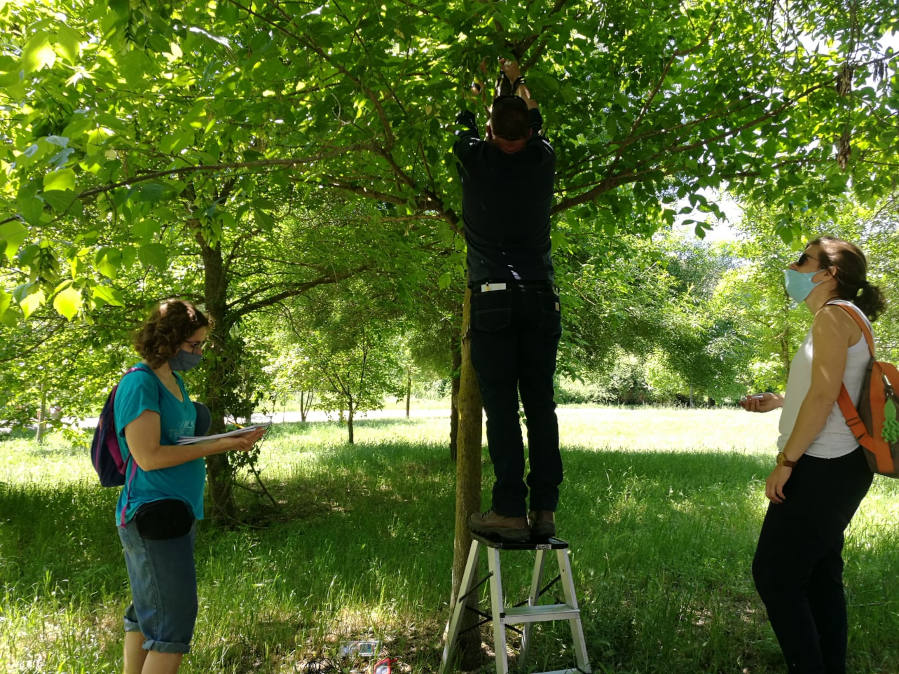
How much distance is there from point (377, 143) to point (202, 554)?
5208 mm

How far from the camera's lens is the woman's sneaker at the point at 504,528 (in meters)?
2.77

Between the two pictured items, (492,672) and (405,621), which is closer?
(492,672)

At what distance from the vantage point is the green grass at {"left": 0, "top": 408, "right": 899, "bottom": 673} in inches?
156

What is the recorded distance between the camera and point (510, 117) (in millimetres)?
2734

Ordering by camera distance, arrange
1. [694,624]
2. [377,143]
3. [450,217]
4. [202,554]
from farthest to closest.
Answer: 1. [202,554]
2. [694,624]
3. [450,217]
4. [377,143]

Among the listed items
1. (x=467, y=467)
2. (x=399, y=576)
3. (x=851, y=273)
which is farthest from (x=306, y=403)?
(x=851, y=273)

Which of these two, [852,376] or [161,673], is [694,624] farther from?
[161,673]

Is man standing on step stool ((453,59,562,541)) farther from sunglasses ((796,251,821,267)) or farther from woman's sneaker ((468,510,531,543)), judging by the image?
sunglasses ((796,251,821,267))

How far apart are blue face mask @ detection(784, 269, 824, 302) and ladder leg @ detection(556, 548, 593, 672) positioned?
178 centimetres

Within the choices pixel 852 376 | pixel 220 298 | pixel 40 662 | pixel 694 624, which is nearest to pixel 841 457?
pixel 852 376

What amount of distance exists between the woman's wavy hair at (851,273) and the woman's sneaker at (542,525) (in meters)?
1.81

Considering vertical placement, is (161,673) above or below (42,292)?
below

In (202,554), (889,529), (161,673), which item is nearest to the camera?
(161,673)

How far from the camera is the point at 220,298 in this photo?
25.0 feet
